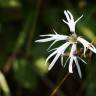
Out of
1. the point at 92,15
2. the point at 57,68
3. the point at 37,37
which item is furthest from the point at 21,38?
the point at 92,15

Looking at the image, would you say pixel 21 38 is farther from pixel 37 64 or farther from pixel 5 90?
pixel 5 90

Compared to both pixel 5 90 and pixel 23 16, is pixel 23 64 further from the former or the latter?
pixel 23 16

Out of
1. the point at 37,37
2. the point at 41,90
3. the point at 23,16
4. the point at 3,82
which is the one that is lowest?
the point at 41,90

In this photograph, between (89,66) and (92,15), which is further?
(92,15)

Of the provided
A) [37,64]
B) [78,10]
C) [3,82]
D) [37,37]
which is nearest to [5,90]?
[3,82]

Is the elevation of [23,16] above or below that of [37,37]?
above

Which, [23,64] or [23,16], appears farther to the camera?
[23,16]
